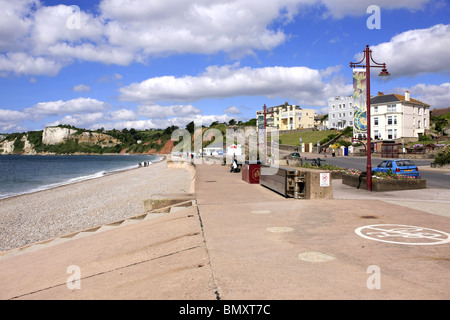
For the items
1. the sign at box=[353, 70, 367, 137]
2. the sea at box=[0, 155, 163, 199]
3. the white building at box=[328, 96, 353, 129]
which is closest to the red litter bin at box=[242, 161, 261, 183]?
the sign at box=[353, 70, 367, 137]

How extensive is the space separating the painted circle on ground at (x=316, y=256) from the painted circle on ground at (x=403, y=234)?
163cm

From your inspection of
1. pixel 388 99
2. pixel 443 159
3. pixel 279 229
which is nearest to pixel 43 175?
pixel 443 159

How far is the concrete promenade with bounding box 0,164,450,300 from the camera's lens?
454 centimetres

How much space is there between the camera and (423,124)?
78.3 m

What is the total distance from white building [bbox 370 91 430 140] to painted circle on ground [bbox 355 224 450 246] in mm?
71285

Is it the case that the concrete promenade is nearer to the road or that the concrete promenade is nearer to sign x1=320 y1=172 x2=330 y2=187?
sign x1=320 y1=172 x2=330 y2=187

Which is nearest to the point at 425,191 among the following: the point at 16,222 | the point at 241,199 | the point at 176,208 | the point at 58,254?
the point at 241,199

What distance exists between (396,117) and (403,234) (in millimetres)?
72666

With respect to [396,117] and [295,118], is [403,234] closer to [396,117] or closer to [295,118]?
[396,117]

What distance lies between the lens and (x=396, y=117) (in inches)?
2820

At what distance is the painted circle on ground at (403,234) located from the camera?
22.1 feet

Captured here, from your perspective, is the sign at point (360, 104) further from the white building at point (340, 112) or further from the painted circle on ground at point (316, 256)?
the white building at point (340, 112)
